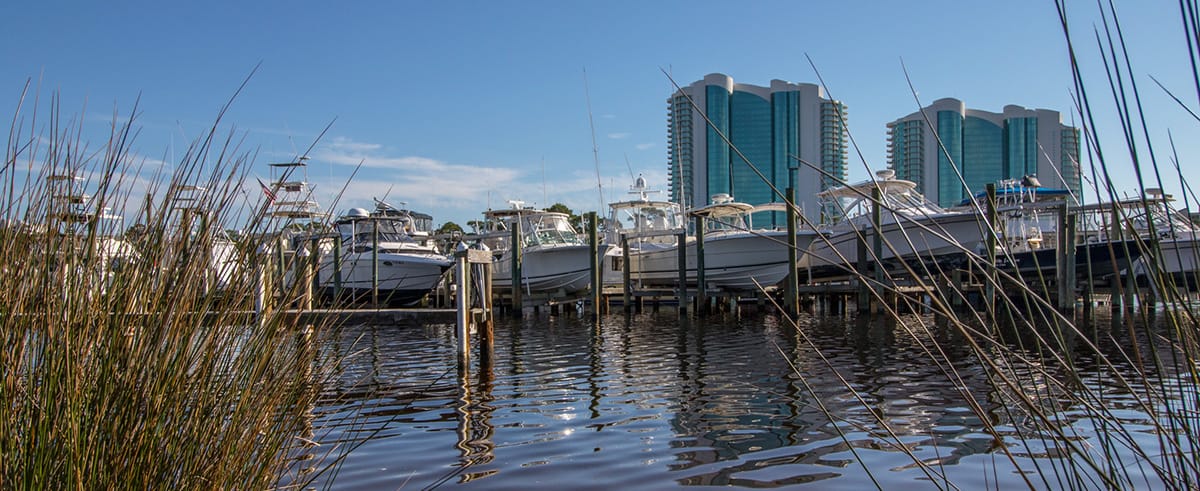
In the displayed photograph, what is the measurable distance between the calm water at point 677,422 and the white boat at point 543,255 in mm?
13575

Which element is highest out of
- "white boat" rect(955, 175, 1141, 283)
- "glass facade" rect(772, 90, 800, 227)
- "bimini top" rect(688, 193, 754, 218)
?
"glass facade" rect(772, 90, 800, 227)

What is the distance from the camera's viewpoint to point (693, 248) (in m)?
27.4

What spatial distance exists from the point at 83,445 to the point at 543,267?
25.6 meters

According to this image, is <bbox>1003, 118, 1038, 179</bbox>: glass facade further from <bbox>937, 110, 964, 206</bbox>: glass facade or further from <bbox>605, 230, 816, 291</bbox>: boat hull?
<bbox>605, 230, 816, 291</bbox>: boat hull

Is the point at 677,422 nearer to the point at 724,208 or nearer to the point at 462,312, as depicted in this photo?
the point at 462,312

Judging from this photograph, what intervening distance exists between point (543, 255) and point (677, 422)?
20604 mm

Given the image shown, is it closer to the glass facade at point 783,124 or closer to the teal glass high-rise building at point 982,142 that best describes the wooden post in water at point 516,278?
the glass facade at point 783,124

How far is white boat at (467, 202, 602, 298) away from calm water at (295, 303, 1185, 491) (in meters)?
13.6

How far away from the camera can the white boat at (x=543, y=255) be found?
27.6 m

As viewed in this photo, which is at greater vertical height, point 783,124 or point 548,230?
point 783,124

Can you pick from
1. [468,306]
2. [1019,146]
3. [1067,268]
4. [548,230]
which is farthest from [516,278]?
[1019,146]

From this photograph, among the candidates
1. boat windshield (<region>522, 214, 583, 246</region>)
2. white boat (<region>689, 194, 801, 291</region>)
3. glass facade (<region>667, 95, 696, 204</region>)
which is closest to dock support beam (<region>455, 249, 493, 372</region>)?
white boat (<region>689, 194, 801, 291</region>)

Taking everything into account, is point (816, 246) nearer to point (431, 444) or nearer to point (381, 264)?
point (381, 264)

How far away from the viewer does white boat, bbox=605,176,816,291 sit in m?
25.7
